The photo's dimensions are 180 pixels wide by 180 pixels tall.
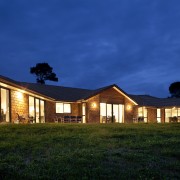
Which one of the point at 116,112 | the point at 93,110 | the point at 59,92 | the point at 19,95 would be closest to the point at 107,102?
the point at 93,110

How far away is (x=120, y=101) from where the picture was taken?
32.9 metres

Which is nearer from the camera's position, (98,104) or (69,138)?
(69,138)

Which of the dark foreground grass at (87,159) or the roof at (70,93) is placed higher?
the roof at (70,93)

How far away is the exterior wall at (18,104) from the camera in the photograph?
21.5 m

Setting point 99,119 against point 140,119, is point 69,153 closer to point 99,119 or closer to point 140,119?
point 99,119

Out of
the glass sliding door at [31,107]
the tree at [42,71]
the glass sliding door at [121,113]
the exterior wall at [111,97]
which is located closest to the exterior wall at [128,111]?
the glass sliding door at [121,113]

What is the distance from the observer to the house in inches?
861

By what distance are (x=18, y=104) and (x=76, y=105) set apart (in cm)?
920

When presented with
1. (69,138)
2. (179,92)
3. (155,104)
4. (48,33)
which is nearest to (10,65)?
(48,33)

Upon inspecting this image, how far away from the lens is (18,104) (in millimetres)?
22641

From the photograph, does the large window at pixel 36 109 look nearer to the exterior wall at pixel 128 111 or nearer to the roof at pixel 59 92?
the roof at pixel 59 92

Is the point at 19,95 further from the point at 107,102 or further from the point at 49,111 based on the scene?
the point at 107,102

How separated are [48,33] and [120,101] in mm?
79747

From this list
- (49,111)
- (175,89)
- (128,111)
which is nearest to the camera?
(49,111)
